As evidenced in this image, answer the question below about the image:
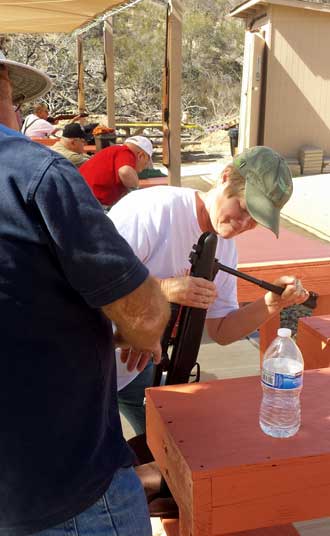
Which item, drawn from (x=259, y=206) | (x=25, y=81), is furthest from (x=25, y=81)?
(x=259, y=206)

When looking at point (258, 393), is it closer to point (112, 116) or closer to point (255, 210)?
point (255, 210)

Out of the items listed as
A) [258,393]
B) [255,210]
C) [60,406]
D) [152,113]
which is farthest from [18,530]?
[152,113]

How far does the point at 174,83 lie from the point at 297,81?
7.31 meters

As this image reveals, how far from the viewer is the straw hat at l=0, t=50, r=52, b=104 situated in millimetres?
1162

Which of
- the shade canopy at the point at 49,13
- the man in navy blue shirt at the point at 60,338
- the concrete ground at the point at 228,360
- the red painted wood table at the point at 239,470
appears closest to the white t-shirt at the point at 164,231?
the red painted wood table at the point at 239,470

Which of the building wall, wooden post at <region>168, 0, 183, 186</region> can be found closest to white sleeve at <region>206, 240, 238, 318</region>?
wooden post at <region>168, 0, 183, 186</region>

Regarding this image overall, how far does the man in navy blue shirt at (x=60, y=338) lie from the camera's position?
0.86m

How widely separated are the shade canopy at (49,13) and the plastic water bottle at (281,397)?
481cm

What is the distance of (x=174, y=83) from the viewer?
5.32m

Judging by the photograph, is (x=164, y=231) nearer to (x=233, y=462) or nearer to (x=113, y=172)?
(x=233, y=462)

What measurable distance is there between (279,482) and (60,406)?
0.58 meters

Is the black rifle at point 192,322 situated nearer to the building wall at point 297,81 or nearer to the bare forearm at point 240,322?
the bare forearm at point 240,322

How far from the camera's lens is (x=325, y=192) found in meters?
9.06

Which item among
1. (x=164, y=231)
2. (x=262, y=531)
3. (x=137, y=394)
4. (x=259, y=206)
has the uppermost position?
(x=259, y=206)
